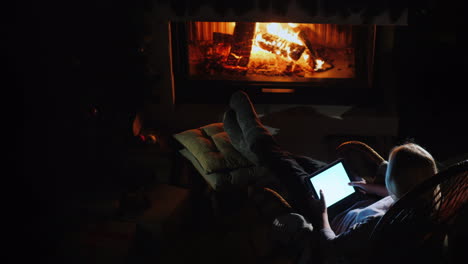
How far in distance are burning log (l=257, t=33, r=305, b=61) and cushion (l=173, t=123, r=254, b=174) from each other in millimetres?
1173

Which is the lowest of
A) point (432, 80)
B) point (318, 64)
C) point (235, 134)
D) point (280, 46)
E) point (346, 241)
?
point (346, 241)

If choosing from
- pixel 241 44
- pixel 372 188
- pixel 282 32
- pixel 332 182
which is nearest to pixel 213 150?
pixel 332 182

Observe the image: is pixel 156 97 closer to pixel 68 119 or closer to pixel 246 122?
pixel 68 119

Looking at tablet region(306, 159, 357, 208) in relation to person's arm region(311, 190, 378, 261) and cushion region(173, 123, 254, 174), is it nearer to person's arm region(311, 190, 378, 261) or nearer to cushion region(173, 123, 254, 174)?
person's arm region(311, 190, 378, 261)

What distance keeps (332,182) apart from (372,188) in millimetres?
198

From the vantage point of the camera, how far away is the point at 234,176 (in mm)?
2586

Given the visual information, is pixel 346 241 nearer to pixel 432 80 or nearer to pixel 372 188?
pixel 372 188

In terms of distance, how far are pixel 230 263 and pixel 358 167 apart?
57.4 inches

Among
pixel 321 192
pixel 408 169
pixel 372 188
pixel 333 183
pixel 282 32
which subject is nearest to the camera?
pixel 408 169

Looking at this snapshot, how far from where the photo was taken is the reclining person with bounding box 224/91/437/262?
1418 millimetres

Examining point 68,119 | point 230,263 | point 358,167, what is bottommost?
point 230,263

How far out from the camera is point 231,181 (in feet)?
8.45

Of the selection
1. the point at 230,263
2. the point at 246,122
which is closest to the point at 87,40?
the point at 246,122

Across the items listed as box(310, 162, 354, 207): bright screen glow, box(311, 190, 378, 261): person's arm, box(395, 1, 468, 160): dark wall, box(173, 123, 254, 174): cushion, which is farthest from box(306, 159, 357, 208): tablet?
box(395, 1, 468, 160): dark wall
